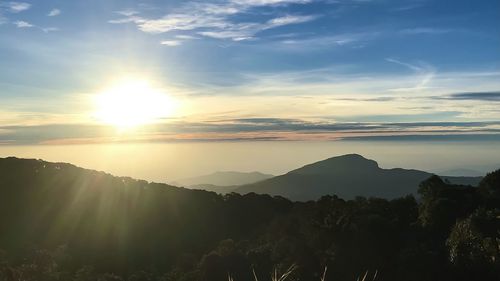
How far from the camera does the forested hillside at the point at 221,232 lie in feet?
132

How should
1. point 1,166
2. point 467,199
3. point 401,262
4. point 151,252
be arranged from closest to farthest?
point 401,262, point 467,199, point 151,252, point 1,166

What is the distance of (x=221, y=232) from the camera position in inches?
3499

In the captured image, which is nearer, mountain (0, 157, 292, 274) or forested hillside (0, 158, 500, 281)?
forested hillside (0, 158, 500, 281)

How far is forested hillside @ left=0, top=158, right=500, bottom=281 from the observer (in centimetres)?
4009

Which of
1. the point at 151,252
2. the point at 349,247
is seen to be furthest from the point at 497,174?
the point at 151,252

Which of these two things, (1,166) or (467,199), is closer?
(467,199)

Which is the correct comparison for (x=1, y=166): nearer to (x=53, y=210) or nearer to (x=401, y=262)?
(x=53, y=210)

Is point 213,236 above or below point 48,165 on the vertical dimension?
below

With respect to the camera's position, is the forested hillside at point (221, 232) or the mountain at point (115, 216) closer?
the forested hillside at point (221, 232)

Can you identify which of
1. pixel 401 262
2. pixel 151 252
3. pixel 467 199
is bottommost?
pixel 151 252

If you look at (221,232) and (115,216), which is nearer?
(221,232)

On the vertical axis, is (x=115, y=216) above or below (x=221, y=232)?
above

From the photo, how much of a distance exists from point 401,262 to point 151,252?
46134mm

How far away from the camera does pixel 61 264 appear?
6309 cm
